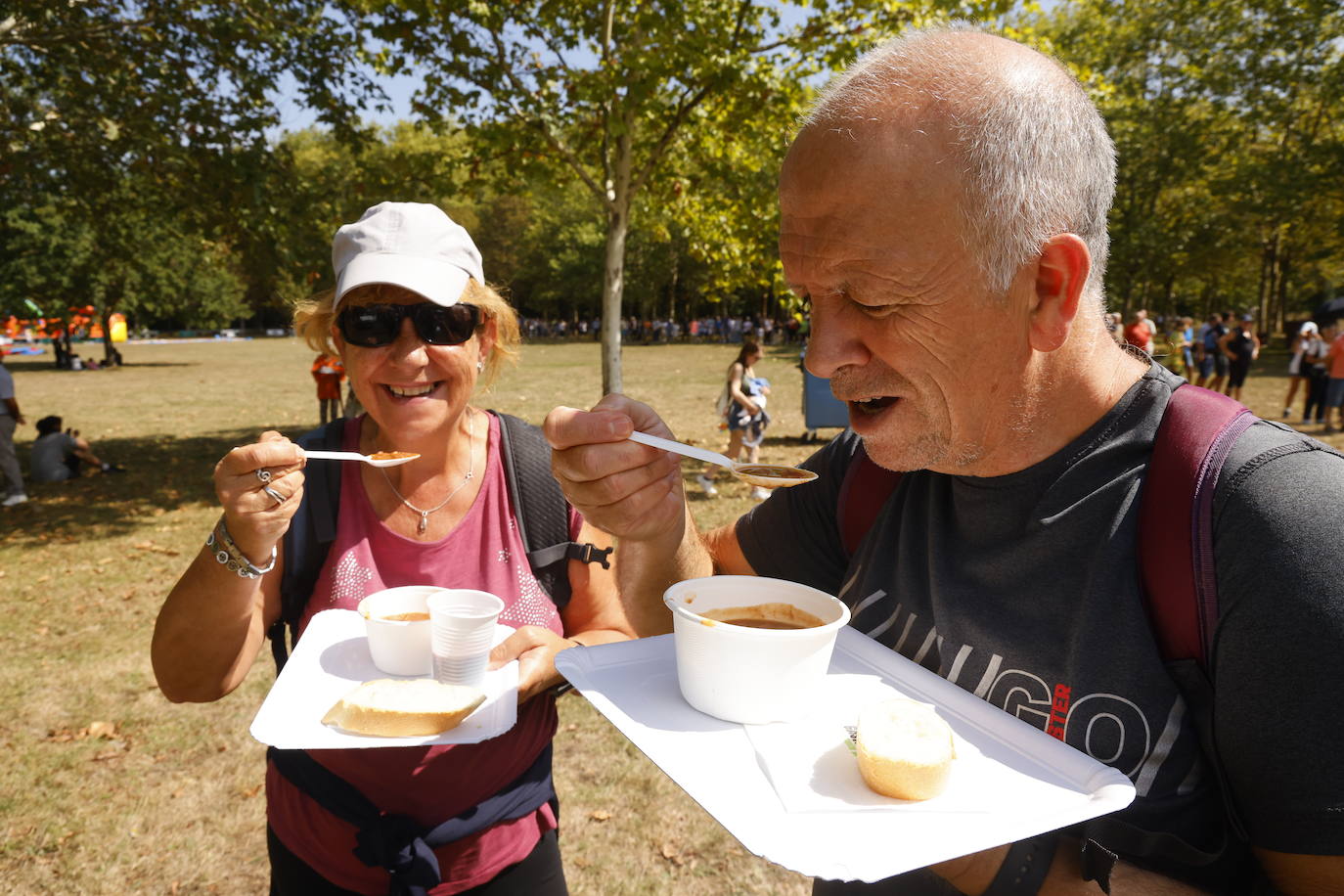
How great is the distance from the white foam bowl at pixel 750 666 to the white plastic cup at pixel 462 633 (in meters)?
0.69

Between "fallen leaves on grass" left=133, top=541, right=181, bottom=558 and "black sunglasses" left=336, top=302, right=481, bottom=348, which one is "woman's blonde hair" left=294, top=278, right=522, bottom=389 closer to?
"black sunglasses" left=336, top=302, right=481, bottom=348

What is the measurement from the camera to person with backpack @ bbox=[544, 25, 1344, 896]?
120 centimetres

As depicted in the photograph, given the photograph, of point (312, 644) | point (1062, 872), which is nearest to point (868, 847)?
point (1062, 872)

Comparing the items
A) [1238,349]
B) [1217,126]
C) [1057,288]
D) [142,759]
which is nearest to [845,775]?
[1057,288]

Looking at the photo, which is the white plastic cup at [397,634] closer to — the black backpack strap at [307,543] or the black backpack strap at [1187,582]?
the black backpack strap at [307,543]

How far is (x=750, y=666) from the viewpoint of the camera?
146 centimetres

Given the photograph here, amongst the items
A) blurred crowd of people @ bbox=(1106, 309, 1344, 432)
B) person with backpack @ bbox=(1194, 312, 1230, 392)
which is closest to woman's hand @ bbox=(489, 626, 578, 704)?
blurred crowd of people @ bbox=(1106, 309, 1344, 432)

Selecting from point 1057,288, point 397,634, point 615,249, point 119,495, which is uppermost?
point 615,249

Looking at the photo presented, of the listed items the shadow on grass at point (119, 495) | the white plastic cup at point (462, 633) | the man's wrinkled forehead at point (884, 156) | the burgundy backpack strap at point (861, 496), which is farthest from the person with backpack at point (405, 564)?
the shadow on grass at point (119, 495)

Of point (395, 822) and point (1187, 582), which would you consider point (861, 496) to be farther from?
point (395, 822)

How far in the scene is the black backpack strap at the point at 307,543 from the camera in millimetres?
2361

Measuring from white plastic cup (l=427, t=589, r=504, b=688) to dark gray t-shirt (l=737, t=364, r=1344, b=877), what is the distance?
939mm

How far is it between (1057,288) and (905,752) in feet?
3.00

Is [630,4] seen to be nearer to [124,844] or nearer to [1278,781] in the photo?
[124,844]
